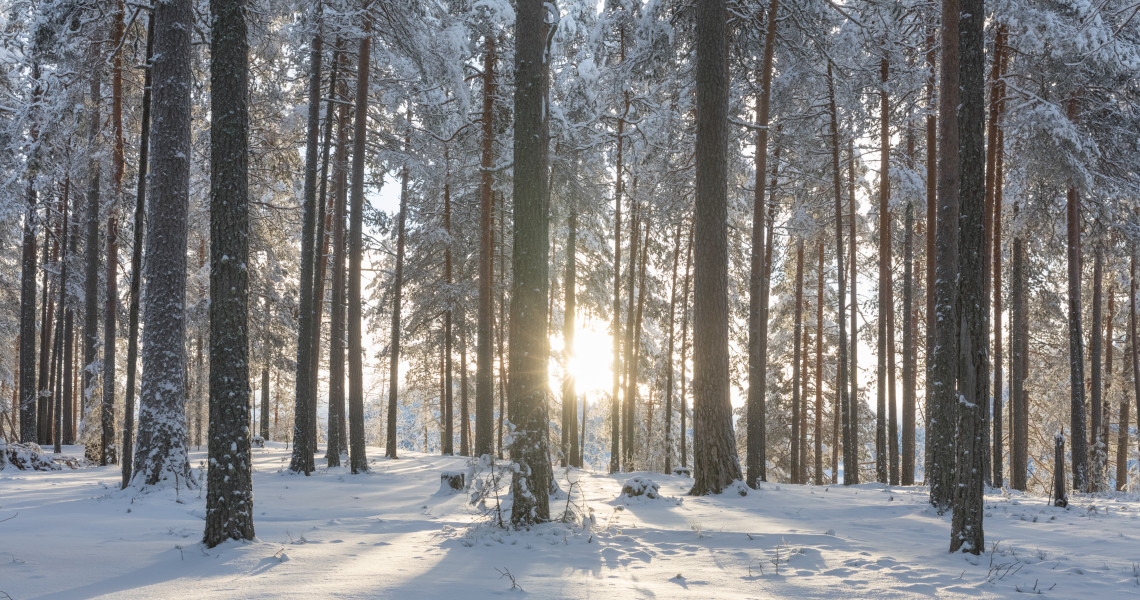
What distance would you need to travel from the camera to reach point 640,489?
1002 centimetres

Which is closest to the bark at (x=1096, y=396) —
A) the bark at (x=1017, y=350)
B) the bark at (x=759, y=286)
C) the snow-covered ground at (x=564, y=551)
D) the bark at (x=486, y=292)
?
the bark at (x=1017, y=350)

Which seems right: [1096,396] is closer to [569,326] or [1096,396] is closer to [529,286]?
[569,326]

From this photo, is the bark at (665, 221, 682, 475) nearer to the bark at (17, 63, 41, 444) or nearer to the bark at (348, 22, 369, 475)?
the bark at (348, 22, 369, 475)

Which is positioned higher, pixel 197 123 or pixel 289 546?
pixel 197 123

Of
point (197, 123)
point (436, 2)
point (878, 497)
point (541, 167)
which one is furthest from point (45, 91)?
point (878, 497)

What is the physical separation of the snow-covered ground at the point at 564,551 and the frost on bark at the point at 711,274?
770 mm

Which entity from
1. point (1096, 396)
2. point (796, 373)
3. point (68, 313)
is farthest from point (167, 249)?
point (1096, 396)

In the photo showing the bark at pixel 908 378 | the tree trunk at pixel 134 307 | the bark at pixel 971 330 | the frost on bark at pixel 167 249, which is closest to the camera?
the bark at pixel 971 330

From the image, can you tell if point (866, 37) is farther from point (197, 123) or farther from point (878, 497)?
point (197, 123)

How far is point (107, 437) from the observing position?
43.8 feet

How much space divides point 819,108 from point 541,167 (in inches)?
446

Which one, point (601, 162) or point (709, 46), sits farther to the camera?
point (601, 162)

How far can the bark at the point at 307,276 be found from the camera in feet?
42.4

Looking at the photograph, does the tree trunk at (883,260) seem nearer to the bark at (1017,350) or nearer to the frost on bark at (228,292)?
the bark at (1017,350)
